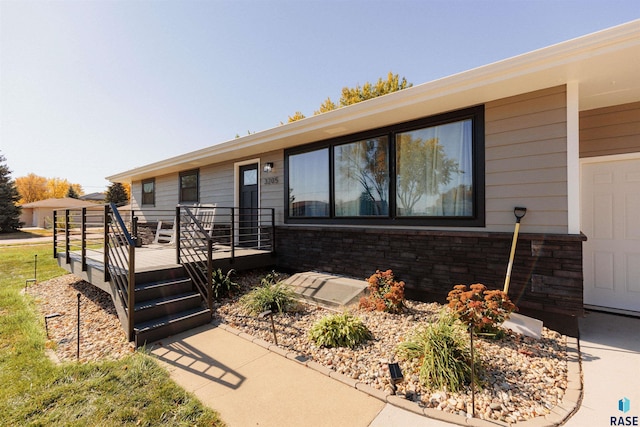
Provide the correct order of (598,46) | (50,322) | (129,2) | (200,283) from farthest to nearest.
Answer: (129,2) < (200,283) < (50,322) < (598,46)

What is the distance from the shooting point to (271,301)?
3.92 metres

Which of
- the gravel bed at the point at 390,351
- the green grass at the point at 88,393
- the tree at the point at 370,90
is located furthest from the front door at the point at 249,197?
the tree at the point at 370,90

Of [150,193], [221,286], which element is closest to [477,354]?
[221,286]

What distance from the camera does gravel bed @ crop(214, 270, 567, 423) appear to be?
6.42ft

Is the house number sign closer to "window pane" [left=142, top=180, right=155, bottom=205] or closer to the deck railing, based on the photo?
the deck railing

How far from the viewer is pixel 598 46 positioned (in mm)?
2555

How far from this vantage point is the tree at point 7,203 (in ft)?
64.1

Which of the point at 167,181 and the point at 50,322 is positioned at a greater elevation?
the point at 167,181

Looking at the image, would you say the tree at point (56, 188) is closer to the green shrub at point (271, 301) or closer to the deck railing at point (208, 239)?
the deck railing at point (208, 239)

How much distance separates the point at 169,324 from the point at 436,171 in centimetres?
412

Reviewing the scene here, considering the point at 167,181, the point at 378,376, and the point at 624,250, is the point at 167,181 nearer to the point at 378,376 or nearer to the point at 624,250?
the point at 378,376

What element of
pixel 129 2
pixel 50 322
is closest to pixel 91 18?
pixel 129 2

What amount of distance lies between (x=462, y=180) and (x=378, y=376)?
288cm

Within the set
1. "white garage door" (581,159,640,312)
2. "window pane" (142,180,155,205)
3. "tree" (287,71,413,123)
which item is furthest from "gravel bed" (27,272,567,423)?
"tree" (287,71,413,123)
